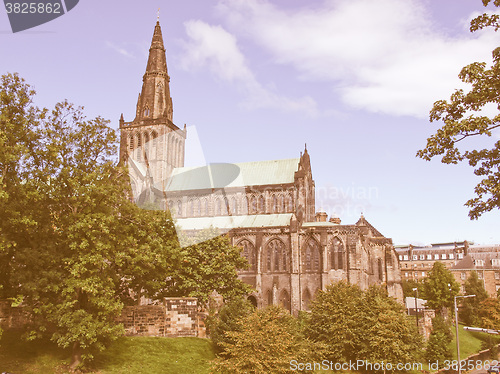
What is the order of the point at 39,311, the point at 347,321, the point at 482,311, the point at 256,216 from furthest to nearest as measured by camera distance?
the point at 256,216 → the point at 482,311 → the point at 347,321 → the point at 39,311

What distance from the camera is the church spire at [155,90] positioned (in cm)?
7300

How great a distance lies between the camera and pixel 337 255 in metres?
58.8

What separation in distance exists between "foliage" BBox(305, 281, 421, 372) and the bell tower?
4338cm

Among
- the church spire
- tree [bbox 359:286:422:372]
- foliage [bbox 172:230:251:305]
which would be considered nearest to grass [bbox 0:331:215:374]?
foliage [bbox 172:230:251:305]

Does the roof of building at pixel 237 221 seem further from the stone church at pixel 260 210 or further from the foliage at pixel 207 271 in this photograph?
the foliage at pixel 207 271

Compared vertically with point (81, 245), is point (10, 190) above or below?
above

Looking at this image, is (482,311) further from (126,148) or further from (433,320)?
(126,148)

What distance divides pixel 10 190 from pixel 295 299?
4192 centimetres

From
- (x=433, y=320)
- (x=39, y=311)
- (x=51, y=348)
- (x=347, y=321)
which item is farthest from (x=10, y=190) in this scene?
(x=433, y=320)

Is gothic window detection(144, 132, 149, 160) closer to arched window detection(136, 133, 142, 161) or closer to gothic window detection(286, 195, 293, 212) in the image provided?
arched window detection(136, 133, 142, 161)

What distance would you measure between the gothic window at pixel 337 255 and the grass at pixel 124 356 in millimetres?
32495

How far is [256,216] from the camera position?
6650cm

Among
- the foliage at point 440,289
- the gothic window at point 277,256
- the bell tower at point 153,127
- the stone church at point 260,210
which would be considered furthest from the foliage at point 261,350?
the bell tower at point 153,127

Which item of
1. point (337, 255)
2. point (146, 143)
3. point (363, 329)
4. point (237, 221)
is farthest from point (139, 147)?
point (363, 329)
